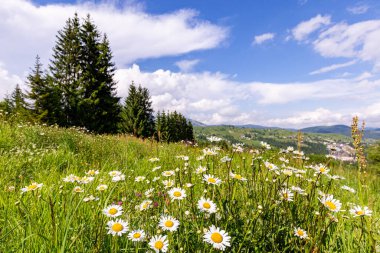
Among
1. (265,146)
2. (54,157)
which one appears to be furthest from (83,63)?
(265,146)

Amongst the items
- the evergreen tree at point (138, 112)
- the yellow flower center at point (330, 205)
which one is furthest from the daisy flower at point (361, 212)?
the evergreen tree at point (138, 112)

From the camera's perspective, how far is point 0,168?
4207mm

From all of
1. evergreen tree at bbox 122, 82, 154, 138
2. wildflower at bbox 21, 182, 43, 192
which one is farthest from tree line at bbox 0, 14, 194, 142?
wildflower at bbox 21, 182, 43, 192

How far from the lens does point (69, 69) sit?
107 ft

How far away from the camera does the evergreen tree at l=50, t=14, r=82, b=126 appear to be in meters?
29.9

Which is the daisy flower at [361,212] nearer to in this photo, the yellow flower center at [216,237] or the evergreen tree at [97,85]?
the yellow flower center at [216,237]

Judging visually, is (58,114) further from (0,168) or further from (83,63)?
(0,168)

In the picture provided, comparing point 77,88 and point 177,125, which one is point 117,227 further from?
point 177,125

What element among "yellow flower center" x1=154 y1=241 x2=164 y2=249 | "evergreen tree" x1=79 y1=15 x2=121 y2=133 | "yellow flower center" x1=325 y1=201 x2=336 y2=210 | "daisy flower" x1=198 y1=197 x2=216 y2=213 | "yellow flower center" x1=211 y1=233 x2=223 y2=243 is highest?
"evergreen tree" x1=79 y1=15 x2=121 y2=133

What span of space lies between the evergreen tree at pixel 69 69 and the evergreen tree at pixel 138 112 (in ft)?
41.1

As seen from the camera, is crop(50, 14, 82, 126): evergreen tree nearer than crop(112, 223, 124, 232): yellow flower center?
No

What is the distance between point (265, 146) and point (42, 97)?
3084 cm

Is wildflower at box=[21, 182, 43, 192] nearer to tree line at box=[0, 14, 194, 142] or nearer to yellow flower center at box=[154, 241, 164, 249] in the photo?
yellow flower center at box=[154, 241, 164, 249]

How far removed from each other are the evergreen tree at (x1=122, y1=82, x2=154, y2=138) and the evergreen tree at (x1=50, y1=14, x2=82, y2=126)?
12.5m
